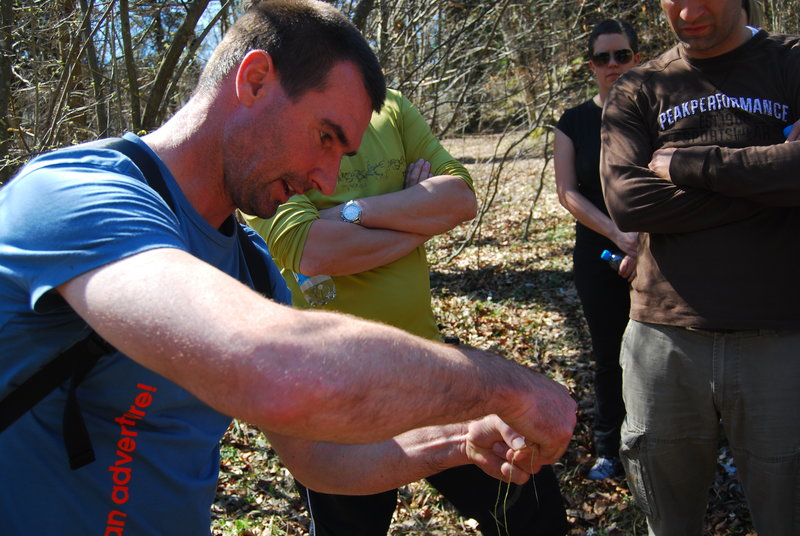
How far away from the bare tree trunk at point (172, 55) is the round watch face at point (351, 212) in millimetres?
1952

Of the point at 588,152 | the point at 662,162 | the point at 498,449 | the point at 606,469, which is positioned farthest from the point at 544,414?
the point at 606,469

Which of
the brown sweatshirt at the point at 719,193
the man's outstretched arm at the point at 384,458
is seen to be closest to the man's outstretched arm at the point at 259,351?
the man's outstretched arm at the point at 384,458

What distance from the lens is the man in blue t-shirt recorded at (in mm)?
1102

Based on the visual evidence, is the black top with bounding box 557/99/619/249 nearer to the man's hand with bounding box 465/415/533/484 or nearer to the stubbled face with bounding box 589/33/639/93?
the stubbled face with bounding box 589/33/639/93

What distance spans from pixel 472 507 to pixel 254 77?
1.93m

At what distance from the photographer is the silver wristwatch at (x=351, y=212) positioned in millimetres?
2947

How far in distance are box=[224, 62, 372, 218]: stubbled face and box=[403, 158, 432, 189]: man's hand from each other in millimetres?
1323

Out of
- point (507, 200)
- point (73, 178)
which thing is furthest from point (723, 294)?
point (507, 200)

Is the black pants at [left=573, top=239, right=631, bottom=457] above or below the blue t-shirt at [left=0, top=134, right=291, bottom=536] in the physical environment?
below

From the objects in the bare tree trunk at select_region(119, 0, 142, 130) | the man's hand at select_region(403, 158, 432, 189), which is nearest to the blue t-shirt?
the man's hand at select_region(403, 158, 432, 189)

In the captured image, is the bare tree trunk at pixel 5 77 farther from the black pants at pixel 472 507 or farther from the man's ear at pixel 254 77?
the man's ear at pixel 254 77

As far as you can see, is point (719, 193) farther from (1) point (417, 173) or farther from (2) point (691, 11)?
(1) point (417, 173)

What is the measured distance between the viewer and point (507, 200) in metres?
13.4

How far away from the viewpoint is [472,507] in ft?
Result: 9.22
